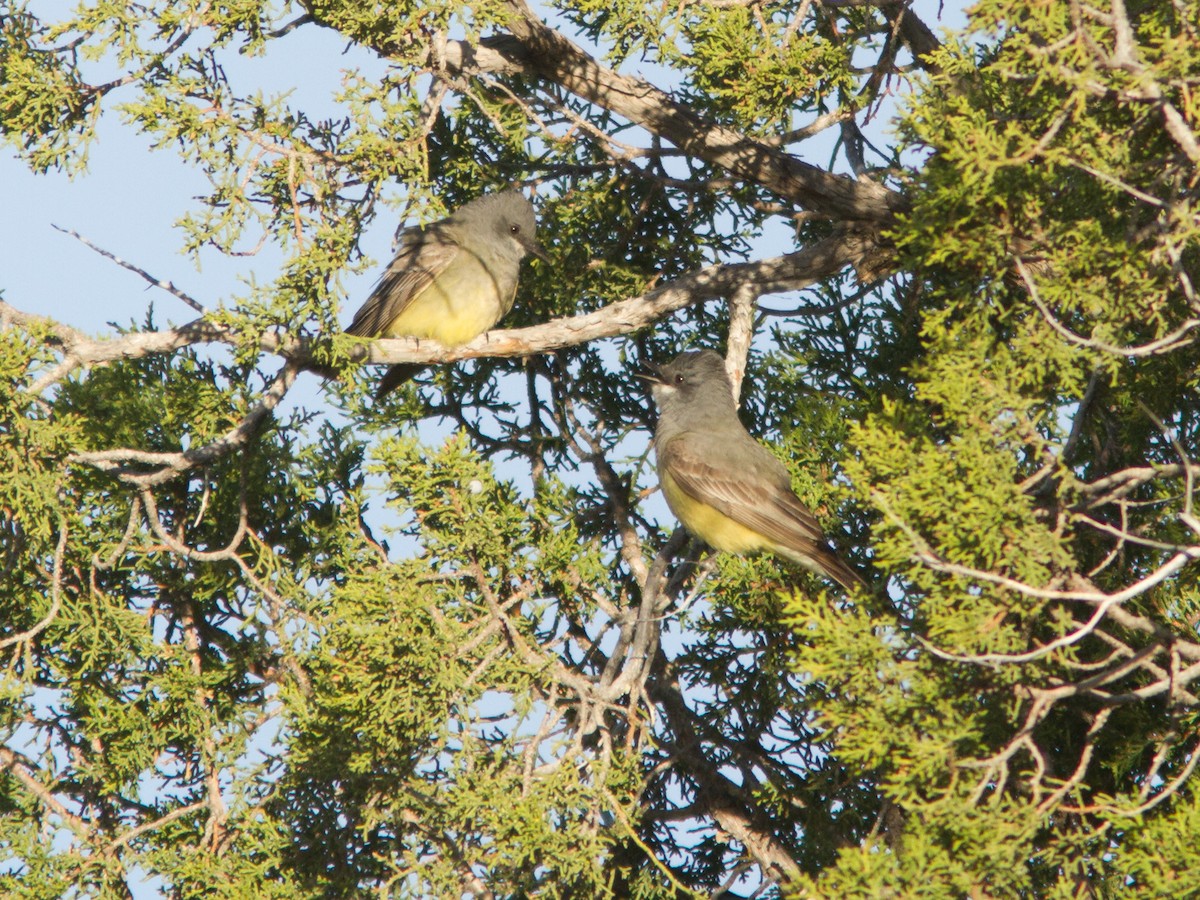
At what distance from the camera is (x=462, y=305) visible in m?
7.15

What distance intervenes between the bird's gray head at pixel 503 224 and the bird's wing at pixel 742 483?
1.37 m

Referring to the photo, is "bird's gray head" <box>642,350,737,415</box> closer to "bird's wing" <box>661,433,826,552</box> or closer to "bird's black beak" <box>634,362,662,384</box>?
"bird's black beak" <box>634,362,662,384</box>

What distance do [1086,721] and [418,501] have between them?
270cm

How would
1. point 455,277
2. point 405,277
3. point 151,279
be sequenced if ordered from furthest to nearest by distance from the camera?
point 405,277 → point 455,277 → point 151,279

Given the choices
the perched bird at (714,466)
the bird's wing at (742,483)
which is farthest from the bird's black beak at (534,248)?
the bird's wing at (742,483)

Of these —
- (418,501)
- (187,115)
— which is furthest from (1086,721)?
(187,115)

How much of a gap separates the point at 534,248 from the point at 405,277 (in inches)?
46.9

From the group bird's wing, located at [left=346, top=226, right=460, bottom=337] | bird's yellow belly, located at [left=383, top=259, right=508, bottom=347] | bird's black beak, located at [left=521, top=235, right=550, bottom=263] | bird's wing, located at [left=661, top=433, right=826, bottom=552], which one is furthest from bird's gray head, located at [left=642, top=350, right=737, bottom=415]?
bird's wing, located at [left=346, top=226, right=460, bottom=337]

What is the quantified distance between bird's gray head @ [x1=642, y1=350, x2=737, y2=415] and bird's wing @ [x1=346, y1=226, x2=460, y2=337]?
A: 5.87 feet

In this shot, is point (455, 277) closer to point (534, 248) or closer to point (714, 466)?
point (534, 248)

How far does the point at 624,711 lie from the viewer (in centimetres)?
488

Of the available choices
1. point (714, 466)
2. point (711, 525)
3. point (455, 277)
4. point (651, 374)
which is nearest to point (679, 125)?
point (651, 374)

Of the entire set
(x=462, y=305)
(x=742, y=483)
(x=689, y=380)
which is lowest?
(x=742, y=483)

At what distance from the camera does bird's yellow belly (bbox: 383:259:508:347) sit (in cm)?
710
